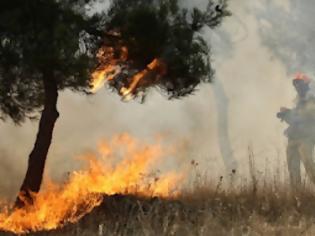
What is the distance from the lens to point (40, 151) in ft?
35.1

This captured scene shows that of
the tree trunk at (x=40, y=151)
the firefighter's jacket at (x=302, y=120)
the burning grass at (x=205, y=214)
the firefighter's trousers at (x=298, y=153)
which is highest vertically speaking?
the firefighter's jacket at (x=302, y=120)

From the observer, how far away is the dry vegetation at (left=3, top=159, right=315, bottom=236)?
8.41 meters

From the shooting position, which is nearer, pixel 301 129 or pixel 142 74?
pixel 142 74

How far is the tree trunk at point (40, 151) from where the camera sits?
10.5 metres

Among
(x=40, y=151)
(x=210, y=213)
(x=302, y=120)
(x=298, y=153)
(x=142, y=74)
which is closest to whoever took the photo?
(x=210, y=213)

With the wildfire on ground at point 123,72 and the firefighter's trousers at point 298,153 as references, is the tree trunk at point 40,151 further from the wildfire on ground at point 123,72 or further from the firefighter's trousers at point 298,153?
the firefighter's trousers at point 298,153

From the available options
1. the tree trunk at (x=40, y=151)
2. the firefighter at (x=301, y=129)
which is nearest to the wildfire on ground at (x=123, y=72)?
the tree trunk at (x=40, y=151)

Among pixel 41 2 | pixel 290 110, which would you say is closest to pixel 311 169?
pixel 290 110

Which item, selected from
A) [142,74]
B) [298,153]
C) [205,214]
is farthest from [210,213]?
[298,153]

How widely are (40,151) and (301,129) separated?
32.3ft

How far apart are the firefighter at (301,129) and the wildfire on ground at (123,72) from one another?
7029 mm

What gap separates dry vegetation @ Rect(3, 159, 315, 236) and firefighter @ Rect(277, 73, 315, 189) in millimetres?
4712

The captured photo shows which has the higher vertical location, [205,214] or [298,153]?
[298,153]

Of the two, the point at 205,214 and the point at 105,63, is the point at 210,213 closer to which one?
the point at 205,214
